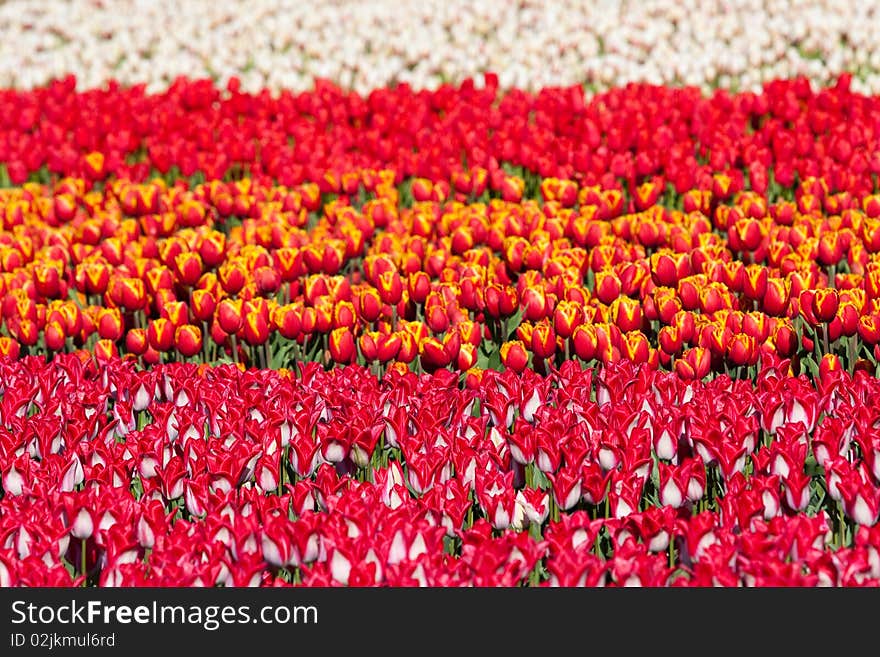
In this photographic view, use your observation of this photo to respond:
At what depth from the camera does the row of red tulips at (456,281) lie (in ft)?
15.0

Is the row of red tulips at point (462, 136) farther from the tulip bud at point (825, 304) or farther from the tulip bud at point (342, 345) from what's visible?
the tulip bud at point (342, 345)

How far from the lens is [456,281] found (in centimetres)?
546

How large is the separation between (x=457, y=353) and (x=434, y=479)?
1.10m

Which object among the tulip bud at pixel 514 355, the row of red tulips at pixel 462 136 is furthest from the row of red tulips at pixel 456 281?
the row of red tulips at pixel 462 136

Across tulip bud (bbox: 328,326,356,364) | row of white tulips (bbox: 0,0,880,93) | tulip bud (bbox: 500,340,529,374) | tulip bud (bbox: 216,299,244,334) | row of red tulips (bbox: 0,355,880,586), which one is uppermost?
row of white tulips (bbox: 0,0,880,93)

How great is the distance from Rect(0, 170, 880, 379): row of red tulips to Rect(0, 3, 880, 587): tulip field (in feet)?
0.06

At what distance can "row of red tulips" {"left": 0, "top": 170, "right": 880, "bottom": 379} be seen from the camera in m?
4.58

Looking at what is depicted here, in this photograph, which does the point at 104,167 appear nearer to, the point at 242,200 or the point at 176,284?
the point at 242,200

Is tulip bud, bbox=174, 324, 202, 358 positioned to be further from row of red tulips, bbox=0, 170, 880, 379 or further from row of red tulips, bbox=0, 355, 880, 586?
row of red tulips, bbox=0, 355, 880, 586

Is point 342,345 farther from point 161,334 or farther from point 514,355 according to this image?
point 161,334

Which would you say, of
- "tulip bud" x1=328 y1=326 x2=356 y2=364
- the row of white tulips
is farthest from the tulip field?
the row of white tulips

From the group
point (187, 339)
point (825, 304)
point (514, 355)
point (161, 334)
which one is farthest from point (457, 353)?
point (825, 304)
